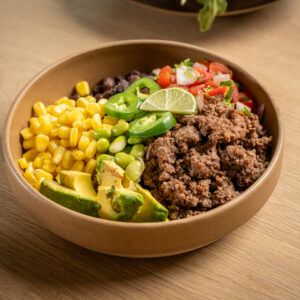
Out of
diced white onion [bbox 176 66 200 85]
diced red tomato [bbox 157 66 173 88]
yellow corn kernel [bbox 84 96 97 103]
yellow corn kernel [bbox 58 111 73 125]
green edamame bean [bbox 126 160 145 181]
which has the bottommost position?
yellow corn kernel [bbox 58 111 73 125]

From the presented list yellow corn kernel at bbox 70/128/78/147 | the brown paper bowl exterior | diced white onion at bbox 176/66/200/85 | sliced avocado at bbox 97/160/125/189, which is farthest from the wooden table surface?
diced white onion at bbox 176/66/200/85

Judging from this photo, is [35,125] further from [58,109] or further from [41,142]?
[58,109]

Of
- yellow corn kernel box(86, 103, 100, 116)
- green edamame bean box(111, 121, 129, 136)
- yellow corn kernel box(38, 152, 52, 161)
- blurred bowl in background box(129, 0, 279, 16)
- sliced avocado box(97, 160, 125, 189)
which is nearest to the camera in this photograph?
sliced avocado box(97, 160, 125, 189)

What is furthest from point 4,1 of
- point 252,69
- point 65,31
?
point 252,69

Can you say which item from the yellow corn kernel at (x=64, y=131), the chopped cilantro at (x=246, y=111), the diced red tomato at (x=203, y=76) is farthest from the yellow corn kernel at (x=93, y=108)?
the chopped cilantro at (x=246, y=111)

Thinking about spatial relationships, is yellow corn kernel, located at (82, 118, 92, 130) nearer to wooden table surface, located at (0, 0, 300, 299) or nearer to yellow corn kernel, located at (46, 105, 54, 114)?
yellow corn kernel, located at (46, 105, 54, 114)

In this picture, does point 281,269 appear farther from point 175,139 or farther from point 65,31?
point 65,31

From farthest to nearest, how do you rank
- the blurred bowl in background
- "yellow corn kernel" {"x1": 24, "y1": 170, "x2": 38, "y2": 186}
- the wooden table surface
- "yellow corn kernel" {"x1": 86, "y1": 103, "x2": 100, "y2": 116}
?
1. the blurred bowl in background
2. "yellow corn kernel" {"x1": 86, "y1": 103, "x2": 100, "y2": 116}
3. "yellow corn kernel" {"x1": 24, "y1": 170, "x2": 38, "y2": 186}
4. the wooden table surface
